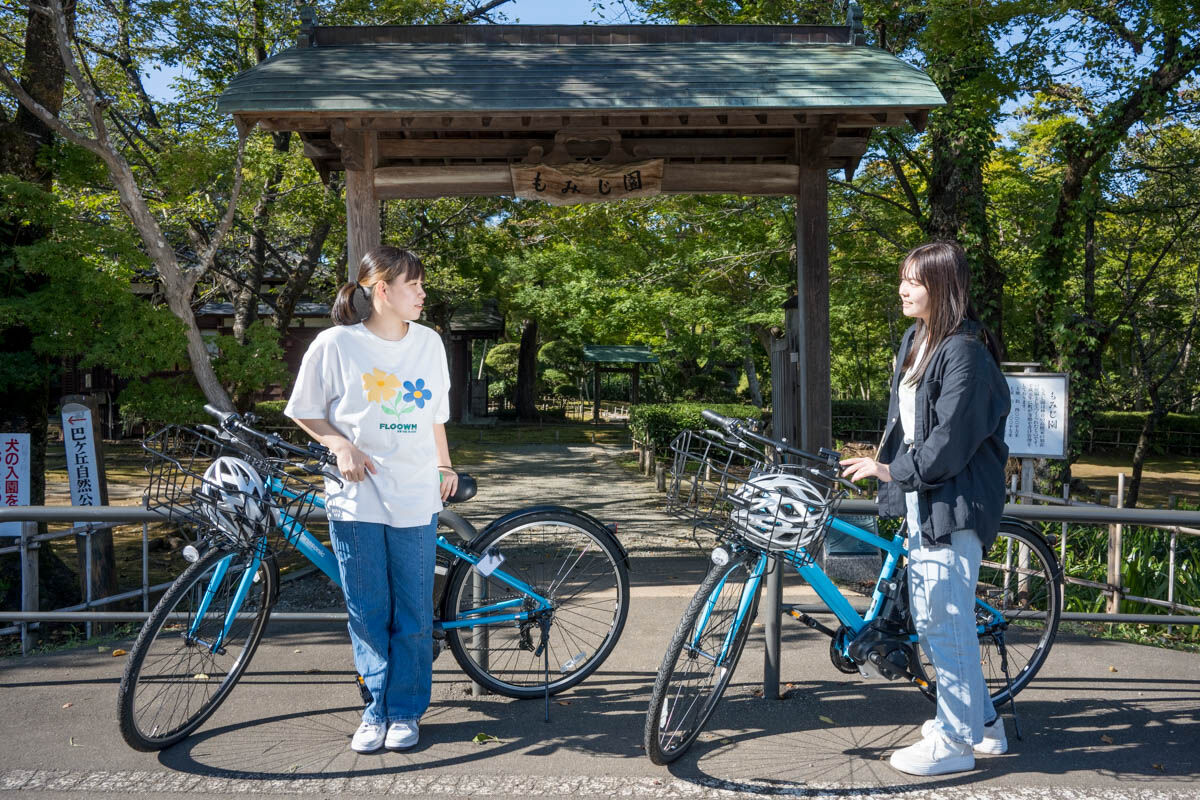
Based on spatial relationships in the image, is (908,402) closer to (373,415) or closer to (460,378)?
(373,415)

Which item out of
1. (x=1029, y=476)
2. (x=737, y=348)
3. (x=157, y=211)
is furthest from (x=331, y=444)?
(x=737, y=348)

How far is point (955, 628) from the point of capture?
3.25 m

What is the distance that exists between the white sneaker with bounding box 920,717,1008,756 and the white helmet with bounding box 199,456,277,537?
2.78m

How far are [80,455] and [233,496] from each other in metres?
4.80

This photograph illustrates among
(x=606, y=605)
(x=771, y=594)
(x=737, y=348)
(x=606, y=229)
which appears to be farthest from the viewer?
(x=737, y=348)

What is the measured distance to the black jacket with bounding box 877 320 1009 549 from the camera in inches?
121

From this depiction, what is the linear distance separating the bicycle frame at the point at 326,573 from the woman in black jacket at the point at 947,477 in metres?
1.54

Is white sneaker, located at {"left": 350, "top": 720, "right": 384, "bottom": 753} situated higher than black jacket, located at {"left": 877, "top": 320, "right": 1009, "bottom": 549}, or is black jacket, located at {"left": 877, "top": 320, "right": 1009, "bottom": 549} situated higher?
black jacket, located at {"left": 877, "top": 320, "right": 1009, "bottom": 549}

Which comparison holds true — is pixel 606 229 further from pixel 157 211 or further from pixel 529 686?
pixel 529 686

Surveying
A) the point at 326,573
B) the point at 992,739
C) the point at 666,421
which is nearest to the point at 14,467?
the point at 326,573

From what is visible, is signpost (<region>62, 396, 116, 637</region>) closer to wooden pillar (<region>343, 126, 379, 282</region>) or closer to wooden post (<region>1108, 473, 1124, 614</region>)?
wooden pillar (<region>343, 126, 379, 282</region>)

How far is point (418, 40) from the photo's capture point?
7.55 metres

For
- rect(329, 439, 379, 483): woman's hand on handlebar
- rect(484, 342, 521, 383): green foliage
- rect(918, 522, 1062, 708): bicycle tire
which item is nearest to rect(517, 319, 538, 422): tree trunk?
rect(484, 342, 521, 383): green foliage

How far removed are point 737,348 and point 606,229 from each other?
5706 mm
